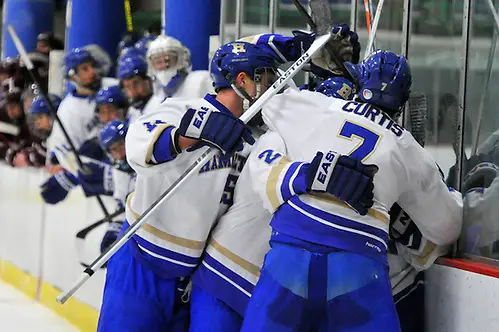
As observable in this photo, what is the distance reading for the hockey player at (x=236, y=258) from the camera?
2.45m

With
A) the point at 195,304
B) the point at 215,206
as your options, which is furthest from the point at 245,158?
the point at 195,304

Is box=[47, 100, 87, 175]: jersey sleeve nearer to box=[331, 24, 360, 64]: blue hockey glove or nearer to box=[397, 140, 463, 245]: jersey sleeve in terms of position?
box=[331, 24, 360, 64]: blue hockey glove

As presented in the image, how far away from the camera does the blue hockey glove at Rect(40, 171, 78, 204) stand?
4.84 m

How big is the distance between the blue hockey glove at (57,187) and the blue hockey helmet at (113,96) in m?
0.48

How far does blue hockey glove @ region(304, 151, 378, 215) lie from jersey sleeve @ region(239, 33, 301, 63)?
21.2 inches

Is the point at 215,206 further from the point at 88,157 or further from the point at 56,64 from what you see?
the point at 56,64

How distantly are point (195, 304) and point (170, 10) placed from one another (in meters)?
2.75

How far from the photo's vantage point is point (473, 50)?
2617 mm

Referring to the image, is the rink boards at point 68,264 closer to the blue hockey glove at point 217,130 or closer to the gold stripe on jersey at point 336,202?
the gold stripe on jersey at point 336,202

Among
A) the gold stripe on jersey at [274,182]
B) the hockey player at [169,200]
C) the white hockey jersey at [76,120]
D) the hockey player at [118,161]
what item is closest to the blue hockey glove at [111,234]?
the hockey player at [118,161]

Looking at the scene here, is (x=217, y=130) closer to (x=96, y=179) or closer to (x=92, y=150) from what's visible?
(x=96, y=179)

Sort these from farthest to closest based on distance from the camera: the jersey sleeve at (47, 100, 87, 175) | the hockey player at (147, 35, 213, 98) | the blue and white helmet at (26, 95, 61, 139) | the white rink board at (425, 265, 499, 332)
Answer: the blue and white helmet at (26, 95, 61, 139) < the jersey sleeve at (47, 100, 87, 175) < the hockey player at (147, 35, 213, 98) < the white rink board at (425, 265, 499, 332)

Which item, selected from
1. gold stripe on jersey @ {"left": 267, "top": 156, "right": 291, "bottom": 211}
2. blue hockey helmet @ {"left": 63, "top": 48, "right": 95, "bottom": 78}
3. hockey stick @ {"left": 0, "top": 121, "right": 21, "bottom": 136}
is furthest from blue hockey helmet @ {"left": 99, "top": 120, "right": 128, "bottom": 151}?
hockey stick @ {"left": 0, "top": 121, "right": 21, "bottom": 136}

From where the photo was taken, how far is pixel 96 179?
4.35 meters
